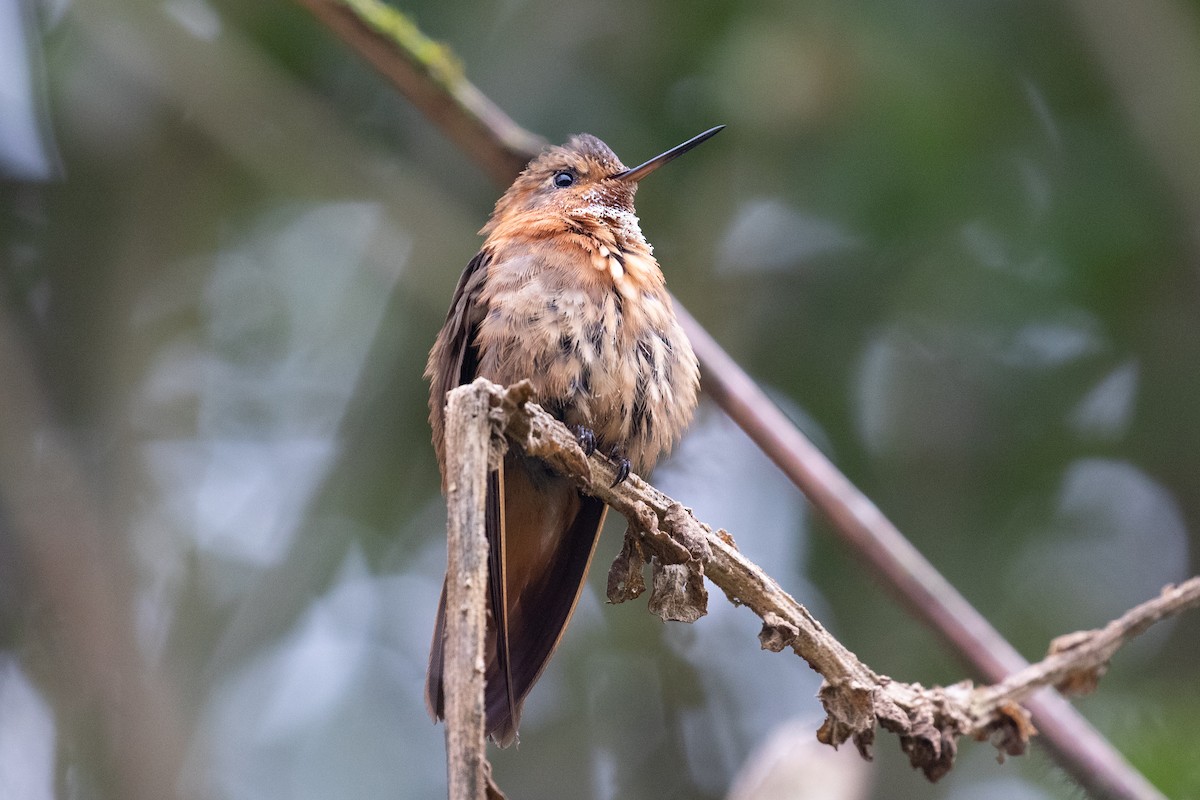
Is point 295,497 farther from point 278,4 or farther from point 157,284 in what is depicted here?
point 278,4

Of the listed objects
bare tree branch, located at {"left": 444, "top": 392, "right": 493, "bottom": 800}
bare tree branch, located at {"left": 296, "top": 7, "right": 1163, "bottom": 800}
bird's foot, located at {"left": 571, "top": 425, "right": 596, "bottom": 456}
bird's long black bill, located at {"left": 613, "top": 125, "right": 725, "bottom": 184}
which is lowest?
bare tree branch, located at {"left": 444, "top": 392, "right": 493, "bottom": 800}

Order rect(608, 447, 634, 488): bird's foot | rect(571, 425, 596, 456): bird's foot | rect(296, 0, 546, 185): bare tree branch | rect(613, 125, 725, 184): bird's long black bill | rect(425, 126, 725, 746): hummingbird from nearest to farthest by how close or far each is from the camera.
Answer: rect(608, 447, 634, 488): bird's foot < rect(571, 425, 596, 456): bird's foot < rect(425, 126, 725, 746): hummingbird < rect(296, 0, 546, 185): bare tree branch < rect(613, 125, 725, 184): bird's long black bill

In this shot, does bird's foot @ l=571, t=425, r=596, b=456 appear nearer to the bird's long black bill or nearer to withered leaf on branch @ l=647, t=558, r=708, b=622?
withered leaf on branch @ l=647, t=558, r=708, b=622

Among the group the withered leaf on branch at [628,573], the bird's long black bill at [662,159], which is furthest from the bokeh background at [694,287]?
the withered leaf on branch at [628,573]

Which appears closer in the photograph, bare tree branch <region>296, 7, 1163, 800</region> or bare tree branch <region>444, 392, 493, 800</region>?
bare tree branch <region>444, 392, 493, 800</region>

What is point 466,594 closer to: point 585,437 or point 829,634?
point 829,634

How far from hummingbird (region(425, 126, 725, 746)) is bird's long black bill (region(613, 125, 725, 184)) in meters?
0.56

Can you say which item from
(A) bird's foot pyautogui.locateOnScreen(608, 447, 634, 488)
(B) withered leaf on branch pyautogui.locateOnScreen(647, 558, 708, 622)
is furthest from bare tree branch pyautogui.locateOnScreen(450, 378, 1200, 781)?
(A) bird's foot pyautogui.locateOnScreen(608, 447, 634, 488)

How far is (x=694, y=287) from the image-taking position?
18.8 feet

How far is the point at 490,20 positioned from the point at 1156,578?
413 centimetres

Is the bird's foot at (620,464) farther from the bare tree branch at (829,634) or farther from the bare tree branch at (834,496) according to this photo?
the bare tree branch at (834,496)

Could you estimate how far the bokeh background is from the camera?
5496 millimetres

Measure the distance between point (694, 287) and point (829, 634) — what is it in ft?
10.7

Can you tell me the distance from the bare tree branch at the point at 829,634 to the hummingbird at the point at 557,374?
587 mm
